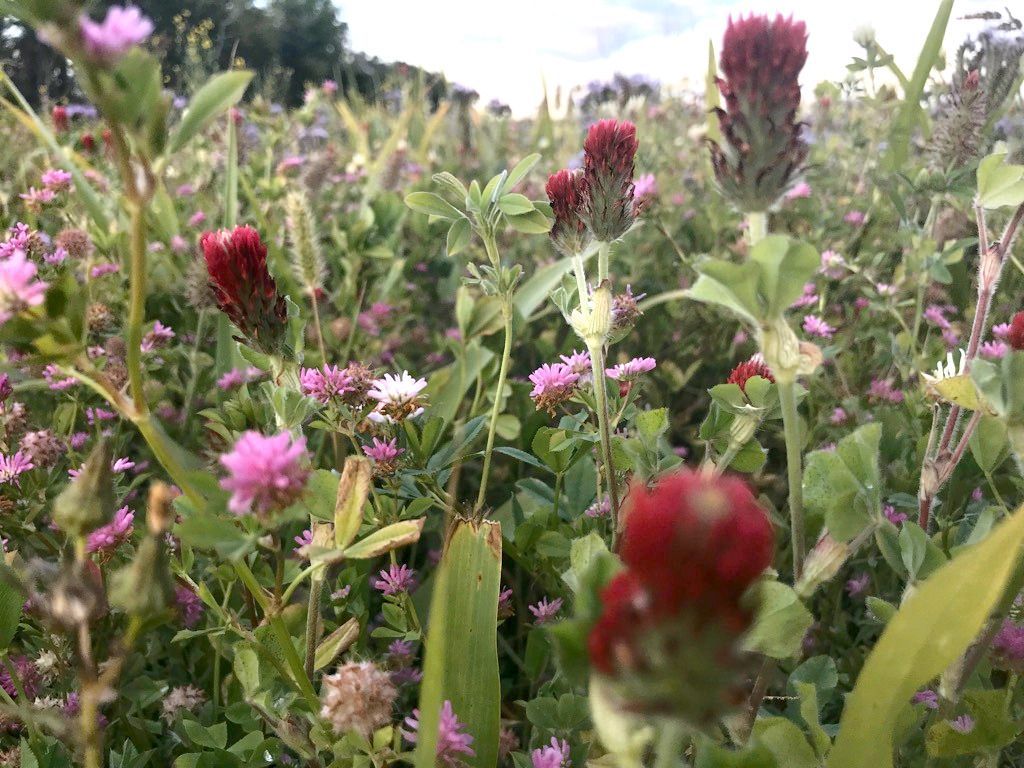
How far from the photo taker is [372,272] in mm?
2176

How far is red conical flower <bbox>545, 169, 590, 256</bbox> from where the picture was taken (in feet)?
3.03

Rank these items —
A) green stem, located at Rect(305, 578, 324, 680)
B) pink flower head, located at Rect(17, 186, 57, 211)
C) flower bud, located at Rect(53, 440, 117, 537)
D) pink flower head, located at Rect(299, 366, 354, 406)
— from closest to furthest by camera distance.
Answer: flower bud, located at Rect(53, 440, 117, 537) < green stem, located at Rect(305, 578, 324, 680) < pink flower head, located at Rect(299, 366, 354, 406) < pink flower head, located at Rect(17, 186, 57, 211)

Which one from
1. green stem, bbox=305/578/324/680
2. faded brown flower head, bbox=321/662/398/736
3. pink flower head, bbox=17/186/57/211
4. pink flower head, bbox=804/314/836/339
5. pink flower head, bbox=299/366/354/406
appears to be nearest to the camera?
faded brown flower head, bbox=321/662/398/736

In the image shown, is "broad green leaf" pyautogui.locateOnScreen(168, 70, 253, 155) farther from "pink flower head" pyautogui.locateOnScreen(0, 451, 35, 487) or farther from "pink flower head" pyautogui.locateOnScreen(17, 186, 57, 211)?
"pink flower head" pyautogui.locateOnScreen(17, 186, 57, 211)

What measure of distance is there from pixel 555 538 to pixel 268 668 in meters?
0.36

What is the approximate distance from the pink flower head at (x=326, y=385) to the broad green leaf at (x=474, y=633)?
237mm

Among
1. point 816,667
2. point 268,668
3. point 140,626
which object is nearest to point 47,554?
point 268,668

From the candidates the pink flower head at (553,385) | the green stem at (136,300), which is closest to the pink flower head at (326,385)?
the pink flower head at (553,385)

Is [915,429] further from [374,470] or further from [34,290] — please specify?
[34,290]

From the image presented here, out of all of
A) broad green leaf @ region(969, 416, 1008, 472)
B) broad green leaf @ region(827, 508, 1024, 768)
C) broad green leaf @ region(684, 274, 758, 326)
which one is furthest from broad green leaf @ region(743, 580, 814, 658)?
broad green leaf @ region(969, 416, 1008, 472)

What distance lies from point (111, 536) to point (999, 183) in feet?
3.46

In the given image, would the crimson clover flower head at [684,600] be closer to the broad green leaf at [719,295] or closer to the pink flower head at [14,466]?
the broad green leaf at [719,295]

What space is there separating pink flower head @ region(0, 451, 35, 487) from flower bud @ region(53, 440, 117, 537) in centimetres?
61

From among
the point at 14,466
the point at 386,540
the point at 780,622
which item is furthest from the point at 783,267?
the point at 14,466
